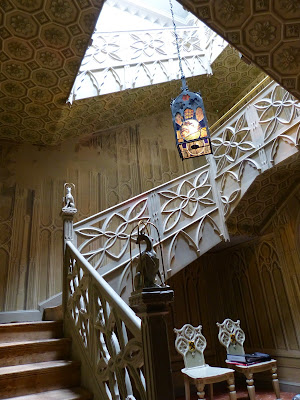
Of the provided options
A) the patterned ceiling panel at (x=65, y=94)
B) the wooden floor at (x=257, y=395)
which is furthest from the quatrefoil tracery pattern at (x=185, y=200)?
the wooden floor at (x=257, y=395)

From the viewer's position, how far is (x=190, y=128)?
3729 mm

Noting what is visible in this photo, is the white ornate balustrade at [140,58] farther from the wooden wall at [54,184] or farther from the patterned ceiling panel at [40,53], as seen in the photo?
the wooden wall at [54,184]

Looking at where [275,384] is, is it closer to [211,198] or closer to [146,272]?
[211,198]

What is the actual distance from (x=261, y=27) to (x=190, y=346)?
423cm

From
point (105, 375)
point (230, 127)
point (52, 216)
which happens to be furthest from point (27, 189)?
point (105, 375)

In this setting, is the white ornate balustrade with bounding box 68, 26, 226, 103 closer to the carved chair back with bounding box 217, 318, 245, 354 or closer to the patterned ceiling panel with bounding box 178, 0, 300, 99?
the patterned ceiling panel with bounding box 178, 0, 300, 99

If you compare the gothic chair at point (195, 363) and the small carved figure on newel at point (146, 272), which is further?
the gothic chair at point (195, 363)

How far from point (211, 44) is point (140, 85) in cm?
212

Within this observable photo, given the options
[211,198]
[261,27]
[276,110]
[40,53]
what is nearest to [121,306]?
[261,27]

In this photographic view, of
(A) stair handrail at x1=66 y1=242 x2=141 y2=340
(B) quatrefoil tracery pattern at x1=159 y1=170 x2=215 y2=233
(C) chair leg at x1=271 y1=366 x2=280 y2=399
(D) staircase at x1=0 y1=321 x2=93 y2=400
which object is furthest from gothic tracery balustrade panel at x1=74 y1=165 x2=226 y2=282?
(C) chair leg at x1=271 y1=366 x2=280 y2=399

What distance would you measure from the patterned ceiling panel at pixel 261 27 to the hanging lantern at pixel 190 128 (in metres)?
1.16

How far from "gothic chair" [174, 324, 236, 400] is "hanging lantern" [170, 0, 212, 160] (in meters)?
2.75

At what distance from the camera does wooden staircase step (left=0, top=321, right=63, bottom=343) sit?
2945 mm

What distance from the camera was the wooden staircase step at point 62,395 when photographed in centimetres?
218
